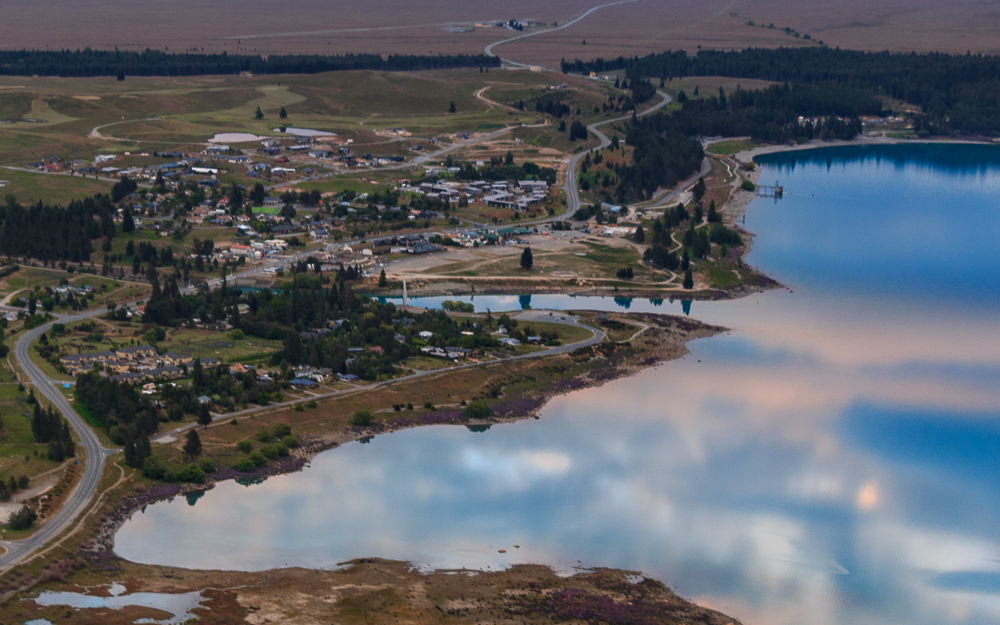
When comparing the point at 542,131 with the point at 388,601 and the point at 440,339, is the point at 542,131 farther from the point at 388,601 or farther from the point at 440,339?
the point at 388,601

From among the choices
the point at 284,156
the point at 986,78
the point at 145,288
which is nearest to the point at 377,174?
the point at 284,156

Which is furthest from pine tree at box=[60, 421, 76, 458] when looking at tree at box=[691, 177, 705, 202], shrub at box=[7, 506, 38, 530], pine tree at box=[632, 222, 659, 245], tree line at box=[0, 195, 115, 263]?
tree at box=[691, 177, 705, 202]

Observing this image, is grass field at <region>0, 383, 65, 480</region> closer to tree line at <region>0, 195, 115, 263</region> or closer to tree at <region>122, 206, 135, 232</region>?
tree line at <region>0, 195, 115, 263</region>

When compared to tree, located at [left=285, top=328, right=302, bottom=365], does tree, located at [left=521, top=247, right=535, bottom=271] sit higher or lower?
higher

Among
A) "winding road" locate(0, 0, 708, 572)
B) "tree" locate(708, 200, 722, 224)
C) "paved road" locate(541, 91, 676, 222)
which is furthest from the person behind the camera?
"paved road" locate(541, 91, 676, 222)

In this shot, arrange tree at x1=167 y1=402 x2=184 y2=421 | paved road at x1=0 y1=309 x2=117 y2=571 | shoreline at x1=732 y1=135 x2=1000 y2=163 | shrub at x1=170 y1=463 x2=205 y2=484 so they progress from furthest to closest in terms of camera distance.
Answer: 1. shoreline at x1=732 y1=135 x2=1000 y2=163
2. tree at x1=167 y1=402 x2=184 y2=421
3. shrub at x1=170 y1=463 x2=205 y2=484
4. paved road at x1=0 y1=309 x2=117 y2=571

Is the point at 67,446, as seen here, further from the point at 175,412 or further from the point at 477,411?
the point at 477,411

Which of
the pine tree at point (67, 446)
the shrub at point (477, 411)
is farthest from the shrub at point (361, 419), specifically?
the pine tree at point (67, 446)
